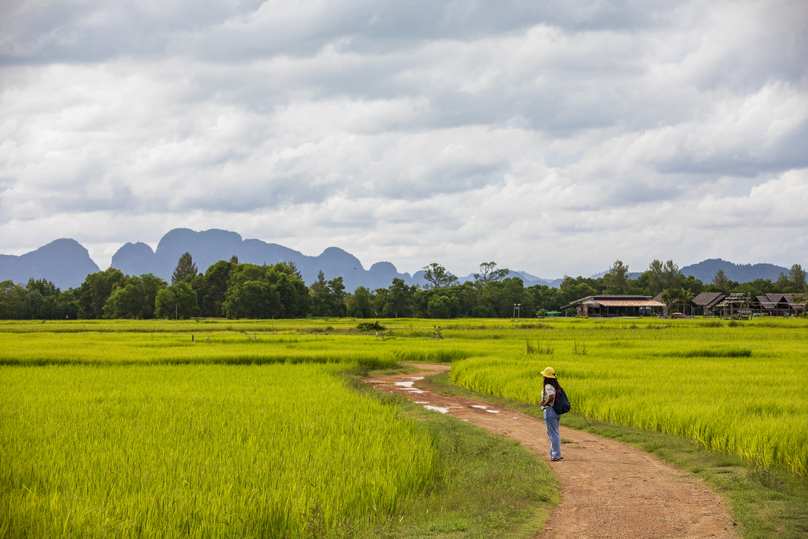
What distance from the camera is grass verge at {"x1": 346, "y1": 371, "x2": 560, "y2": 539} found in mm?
6445

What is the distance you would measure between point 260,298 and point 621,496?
93.6 metres

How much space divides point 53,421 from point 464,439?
833 centimetres

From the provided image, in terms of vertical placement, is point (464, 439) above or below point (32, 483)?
below

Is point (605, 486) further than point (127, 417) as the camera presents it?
No

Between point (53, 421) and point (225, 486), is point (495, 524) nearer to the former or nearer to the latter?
point (225, 486)

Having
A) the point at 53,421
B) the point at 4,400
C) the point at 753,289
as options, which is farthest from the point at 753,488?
the point at 753,289

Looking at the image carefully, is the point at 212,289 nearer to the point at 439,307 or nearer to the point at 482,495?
the point at 439,307

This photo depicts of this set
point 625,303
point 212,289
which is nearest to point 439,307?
point 625,303

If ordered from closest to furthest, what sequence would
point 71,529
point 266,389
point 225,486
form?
point 71,529, point 225,486, point 266,389

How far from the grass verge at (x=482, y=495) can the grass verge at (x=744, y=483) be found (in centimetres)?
247

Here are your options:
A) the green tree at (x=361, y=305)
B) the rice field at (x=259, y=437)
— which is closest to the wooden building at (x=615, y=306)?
the green tree at (x=361, y=305)

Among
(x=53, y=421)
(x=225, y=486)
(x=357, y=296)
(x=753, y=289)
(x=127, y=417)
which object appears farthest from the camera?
(x=753, y=289)

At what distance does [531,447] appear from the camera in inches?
430

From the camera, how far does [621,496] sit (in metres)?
7.75
